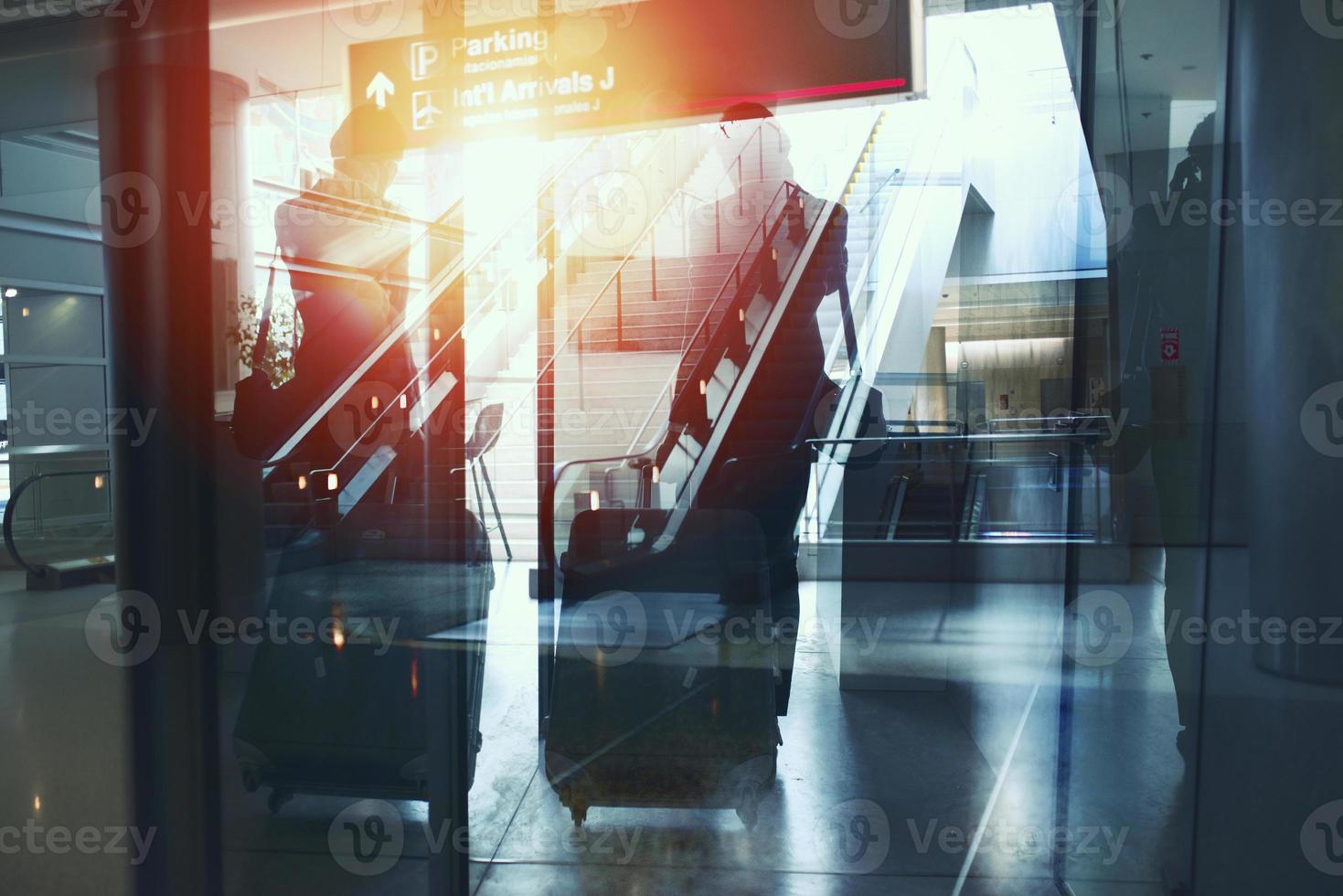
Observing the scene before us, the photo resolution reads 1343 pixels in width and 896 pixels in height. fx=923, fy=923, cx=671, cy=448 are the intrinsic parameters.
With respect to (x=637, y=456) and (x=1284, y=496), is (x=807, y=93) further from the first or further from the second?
(x=1284, y=496)

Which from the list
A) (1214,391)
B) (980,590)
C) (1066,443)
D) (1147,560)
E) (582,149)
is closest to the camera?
(1214,391)

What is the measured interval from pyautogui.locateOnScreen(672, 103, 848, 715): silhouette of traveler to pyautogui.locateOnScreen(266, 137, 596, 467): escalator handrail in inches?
19.9

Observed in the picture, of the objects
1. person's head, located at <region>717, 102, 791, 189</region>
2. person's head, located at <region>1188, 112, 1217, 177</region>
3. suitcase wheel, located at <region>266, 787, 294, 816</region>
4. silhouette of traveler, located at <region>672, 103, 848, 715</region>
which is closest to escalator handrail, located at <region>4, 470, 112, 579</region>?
suitcase wheel, located at <region>266, 787, 294, 816</region>

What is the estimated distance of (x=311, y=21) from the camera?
3178 millimetres

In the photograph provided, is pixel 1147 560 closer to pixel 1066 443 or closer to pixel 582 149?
pixel 1066 443

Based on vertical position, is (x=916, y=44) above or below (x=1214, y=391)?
above

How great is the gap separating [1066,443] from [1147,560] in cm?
37

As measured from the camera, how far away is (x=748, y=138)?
2.55 metres

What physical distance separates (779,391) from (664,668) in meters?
0.84

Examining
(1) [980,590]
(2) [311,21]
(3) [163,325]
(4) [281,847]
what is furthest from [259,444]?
(1) [980,590]

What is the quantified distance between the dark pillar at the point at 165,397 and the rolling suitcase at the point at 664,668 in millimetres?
966

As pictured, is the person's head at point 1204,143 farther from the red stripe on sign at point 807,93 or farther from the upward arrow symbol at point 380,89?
the upward arrow symbol at point 380,89

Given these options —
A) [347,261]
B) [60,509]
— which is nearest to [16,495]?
[60,509]

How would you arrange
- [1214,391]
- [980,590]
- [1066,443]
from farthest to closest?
[980,590] → [1066,443] → [1214,391]
